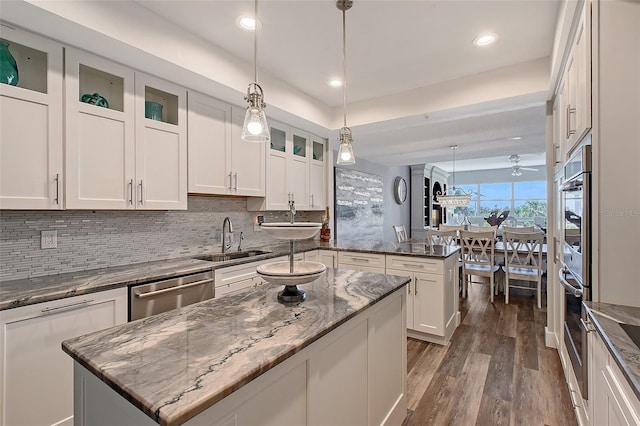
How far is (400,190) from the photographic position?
25.9 feet

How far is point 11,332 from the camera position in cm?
147

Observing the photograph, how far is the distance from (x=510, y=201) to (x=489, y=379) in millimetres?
8982

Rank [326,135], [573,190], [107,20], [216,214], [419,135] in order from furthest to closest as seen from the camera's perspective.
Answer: [419,135] → [326,135] → [216,214] → [107,20] → [573,190]

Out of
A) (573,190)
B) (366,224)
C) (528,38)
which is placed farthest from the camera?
(366,224)

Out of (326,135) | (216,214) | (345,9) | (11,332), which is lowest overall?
(11,332)

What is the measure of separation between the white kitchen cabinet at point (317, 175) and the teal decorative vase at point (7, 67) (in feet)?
9.10

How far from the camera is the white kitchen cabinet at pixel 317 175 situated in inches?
157

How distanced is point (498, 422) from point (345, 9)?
2.80 m

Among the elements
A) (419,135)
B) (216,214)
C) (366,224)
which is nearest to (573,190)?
(216,214)

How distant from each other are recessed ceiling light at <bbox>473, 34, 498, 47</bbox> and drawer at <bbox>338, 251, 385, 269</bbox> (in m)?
2.03

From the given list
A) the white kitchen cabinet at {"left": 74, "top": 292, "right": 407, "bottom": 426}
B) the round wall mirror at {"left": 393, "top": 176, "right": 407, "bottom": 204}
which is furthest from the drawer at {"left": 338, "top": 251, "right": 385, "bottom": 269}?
the round wall mirror at {"left": 393, "top": 176, "right": 407, "bottom": 204}

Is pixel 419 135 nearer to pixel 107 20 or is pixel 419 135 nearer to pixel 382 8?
pixel 382 8

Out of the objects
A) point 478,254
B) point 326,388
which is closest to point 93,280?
point 326,388

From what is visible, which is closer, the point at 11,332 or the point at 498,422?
the point at 11,332
